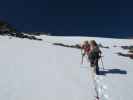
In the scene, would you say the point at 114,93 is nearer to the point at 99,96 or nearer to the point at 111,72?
the point at 99,96

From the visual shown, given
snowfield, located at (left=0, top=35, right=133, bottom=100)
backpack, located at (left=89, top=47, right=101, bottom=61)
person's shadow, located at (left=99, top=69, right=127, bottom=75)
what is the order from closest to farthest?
snowfield, located at (left=0, top=35, right=133, bottom=100) → backpack, located at (left=89, top=47, right=101, bottom=61) → person's shadow, located at (left=99, top=69, right=127, bottom=75)

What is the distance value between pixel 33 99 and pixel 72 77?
337cm

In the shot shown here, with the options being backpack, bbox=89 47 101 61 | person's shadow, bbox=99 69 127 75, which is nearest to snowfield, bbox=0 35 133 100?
person's shadow, bbox=99 69 127 75

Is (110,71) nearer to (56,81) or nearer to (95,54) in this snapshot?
(95,54)

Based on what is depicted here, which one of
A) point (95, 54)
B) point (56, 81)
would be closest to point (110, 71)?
point (95, 54)

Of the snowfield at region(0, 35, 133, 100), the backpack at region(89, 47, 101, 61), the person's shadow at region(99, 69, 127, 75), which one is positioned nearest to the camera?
the snowfield at region(0, 35, 133, 100)

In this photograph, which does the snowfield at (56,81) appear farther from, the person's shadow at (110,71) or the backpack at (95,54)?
the backpack at (95,54)

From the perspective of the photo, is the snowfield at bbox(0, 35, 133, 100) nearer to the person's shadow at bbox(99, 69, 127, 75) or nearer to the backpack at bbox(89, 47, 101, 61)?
the person's shadow at bbox(99, 69, 127, 75)

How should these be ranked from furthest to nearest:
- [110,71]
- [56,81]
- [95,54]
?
1. [110,71]
2. [95,54]
3. [56,81]

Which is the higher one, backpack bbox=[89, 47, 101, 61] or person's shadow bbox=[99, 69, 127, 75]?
backpack bbox=[89, 47, 101, 61]

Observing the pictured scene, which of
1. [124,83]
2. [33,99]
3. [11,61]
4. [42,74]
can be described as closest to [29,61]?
[11,61]

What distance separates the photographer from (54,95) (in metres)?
8.12

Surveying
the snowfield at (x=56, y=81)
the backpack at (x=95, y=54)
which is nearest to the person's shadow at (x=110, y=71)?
the snowfield at (x=56, y=81)

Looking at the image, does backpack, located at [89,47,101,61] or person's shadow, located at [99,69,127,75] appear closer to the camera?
backpack, located at [89,47,101,61]
